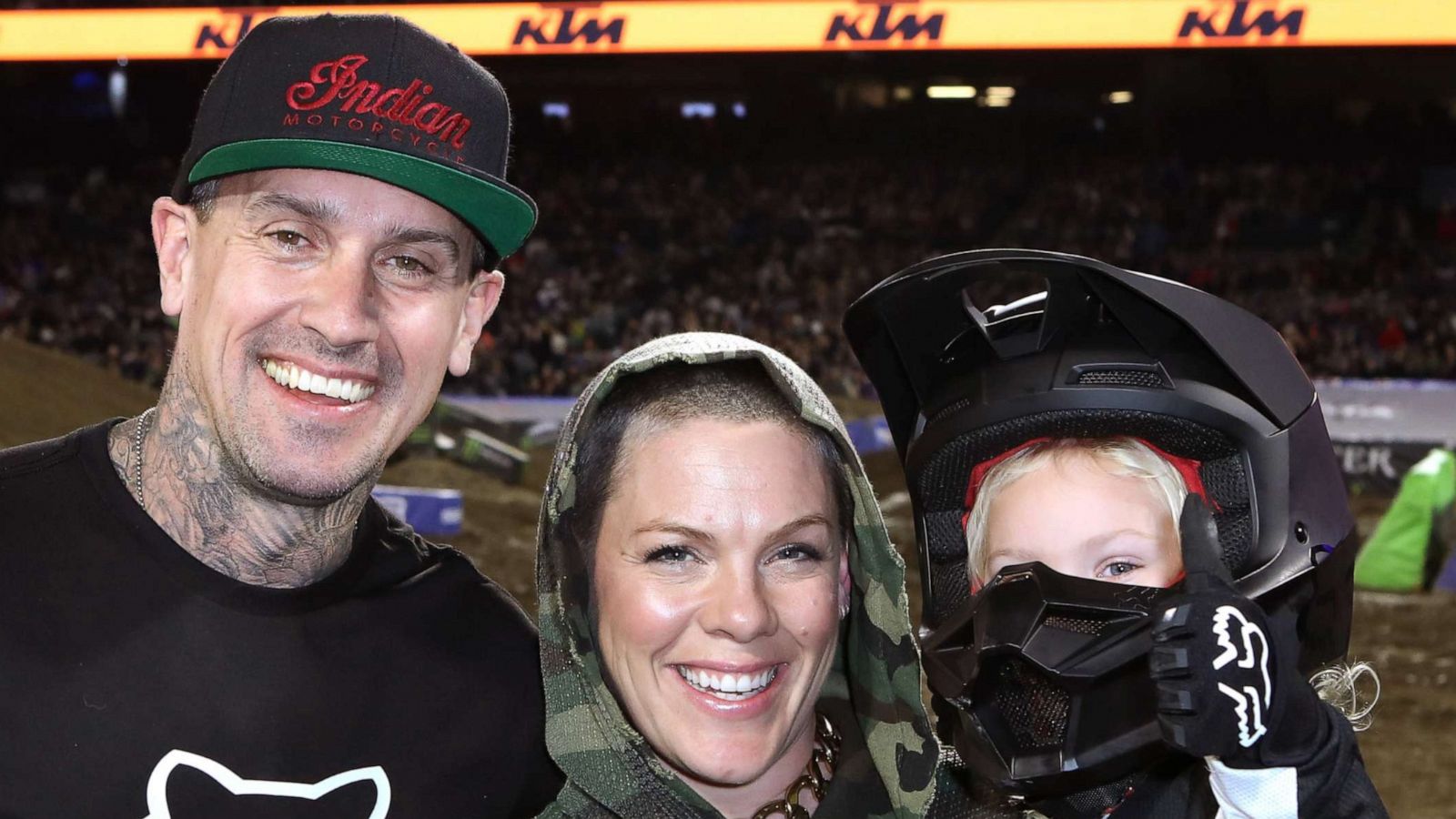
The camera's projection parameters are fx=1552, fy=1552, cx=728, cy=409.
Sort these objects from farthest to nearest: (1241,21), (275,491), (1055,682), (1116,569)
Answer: (1241,21)
(275,491)
(1116,569)
(1055,682)

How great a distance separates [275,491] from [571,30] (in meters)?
13.3

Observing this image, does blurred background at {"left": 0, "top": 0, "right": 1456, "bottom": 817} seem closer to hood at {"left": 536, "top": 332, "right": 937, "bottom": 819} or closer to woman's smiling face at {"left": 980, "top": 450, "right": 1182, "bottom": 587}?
hood at {"left": 536, "top": 332, "right": 937, "bottom": 819}

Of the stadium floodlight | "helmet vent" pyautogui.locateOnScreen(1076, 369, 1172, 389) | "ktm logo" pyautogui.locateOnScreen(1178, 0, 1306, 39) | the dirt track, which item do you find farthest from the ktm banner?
"helmet vent" pyautogui.locateOnScreen(1076, 369, 1172, 389)

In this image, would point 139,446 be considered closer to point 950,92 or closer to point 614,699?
point 614,699

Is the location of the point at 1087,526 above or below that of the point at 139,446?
above

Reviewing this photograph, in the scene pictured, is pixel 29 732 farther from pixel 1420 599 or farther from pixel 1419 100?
pixel 1419 100

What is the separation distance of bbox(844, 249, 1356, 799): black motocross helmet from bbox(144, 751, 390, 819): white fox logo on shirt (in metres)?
0.83

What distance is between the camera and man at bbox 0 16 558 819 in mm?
2193

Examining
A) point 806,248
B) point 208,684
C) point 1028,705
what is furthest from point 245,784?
point 806,248

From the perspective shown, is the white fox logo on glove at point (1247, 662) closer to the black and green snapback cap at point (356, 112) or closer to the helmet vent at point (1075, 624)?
the helmet vent at point (1075, 624)

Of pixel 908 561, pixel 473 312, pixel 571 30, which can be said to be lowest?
pixel 908 561

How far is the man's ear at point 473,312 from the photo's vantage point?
252 centimetres

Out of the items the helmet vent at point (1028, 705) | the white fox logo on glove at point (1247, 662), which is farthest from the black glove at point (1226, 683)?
the helmet vent at point (1028, 705)

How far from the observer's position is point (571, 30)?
15.1 m
